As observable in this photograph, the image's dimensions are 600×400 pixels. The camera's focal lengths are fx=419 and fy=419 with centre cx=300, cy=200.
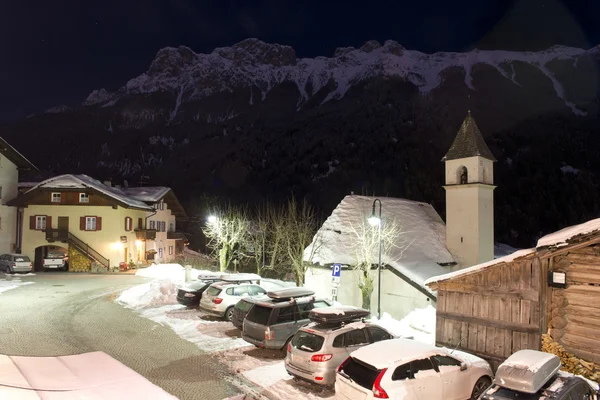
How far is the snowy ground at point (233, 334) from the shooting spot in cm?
1068

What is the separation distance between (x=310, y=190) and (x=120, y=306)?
78.0m

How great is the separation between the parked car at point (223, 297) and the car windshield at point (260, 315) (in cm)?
400

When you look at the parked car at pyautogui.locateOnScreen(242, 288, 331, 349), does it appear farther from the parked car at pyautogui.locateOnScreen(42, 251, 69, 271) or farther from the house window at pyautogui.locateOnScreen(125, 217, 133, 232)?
the parked car at pyautogui.locateOnScreen(42, 251, 69, 271)

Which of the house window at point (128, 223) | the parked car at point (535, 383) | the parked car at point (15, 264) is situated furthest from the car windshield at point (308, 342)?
the house window at point (128, 223)

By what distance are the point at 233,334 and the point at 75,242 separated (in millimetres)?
28649

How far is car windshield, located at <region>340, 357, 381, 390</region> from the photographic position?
827cm

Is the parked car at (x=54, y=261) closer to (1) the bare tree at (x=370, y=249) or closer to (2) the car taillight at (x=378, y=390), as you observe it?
(1) the bare tree at (x=370, y=249)

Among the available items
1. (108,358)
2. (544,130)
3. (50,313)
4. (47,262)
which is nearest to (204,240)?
(47,262)

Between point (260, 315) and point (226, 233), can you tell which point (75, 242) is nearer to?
point (226, 233)

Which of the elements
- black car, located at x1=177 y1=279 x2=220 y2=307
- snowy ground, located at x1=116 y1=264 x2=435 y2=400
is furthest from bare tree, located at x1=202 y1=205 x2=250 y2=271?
black car, located at x1=177 y1=279 x2=220 y2=307

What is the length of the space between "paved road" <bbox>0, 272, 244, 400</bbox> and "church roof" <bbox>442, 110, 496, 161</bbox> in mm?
22944

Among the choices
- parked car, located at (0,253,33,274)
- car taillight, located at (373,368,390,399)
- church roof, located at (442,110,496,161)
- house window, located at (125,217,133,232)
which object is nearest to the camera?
car taillight, located at (373,368,390,399)

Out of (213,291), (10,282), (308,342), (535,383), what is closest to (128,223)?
(10,282)

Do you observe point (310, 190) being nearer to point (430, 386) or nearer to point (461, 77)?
point (430, 386)
